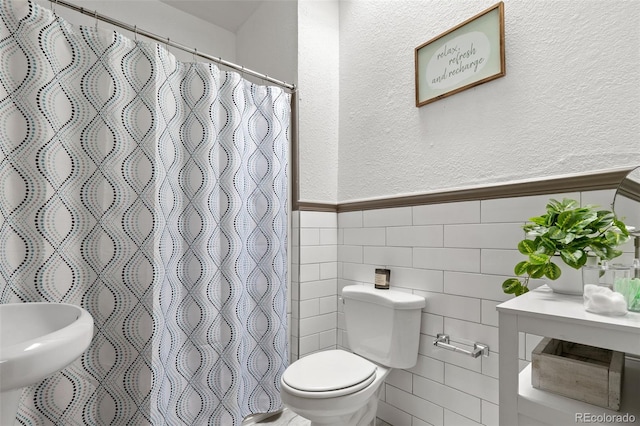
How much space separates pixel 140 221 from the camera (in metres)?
1.30

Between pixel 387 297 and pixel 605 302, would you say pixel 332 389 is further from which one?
pixel 605 302

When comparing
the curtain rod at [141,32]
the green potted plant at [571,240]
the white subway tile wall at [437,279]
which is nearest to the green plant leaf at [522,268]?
the green potted plant at [571,240]

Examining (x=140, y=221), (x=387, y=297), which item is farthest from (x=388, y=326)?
(x=140, y=221)

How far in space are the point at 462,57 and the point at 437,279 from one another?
1.00 metres

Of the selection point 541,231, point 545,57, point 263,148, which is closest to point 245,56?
point 263,148

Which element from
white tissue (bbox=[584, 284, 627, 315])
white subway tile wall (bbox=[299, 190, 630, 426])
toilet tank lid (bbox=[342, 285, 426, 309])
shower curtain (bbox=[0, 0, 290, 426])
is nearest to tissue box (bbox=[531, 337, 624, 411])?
white tissue (bbox=[584, 284, 627, 315])

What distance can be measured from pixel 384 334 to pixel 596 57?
1.32 m

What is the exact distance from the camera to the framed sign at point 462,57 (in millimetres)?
1313

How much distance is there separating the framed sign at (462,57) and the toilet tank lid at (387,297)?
36.5 inches

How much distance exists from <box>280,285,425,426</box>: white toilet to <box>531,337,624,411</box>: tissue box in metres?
0.67

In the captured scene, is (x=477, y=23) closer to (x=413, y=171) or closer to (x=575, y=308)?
(x=413, y=171)

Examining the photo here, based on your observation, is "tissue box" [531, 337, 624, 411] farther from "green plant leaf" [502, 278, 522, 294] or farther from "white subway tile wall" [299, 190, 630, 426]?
"white subway tile wall" [299, 190, 630, 426]

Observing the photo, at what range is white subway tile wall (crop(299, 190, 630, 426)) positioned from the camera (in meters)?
1.26

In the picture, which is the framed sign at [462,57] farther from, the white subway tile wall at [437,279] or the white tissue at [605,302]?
the white tissue at [605,302]
